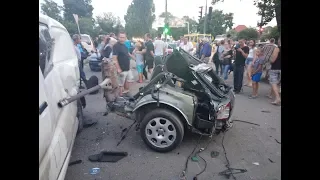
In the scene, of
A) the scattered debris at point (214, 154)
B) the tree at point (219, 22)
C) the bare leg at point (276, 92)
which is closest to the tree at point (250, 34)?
the tree at point (219, 22)

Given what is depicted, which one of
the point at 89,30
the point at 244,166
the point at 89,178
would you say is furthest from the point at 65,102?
the point at 89,30

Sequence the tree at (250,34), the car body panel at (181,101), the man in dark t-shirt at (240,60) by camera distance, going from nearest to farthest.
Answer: the car body panel at (181,101), the man in dark t-shirt at (240,60), the tree at (250,34)

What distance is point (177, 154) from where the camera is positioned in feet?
12.8

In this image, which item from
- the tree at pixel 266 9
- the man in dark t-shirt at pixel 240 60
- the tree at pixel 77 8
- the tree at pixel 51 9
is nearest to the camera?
the man in dark t-shirt at pixel 240 60

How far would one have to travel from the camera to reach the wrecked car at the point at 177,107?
151 inches

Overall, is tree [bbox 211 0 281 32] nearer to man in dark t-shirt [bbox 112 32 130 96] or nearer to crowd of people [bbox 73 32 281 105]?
crowd of people [bbox 73 32 281 105]

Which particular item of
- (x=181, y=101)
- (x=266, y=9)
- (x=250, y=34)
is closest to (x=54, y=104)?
(x=181, y=101)

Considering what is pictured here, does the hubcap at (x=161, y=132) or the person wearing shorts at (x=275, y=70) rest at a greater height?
the person wearing shorts at (x=275, y=70)

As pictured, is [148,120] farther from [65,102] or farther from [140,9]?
[140,9]

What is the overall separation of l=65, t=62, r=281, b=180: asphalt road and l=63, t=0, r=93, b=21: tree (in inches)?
1864

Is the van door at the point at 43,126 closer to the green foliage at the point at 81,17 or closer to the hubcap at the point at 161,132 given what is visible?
the hubcap at the point at 161,132

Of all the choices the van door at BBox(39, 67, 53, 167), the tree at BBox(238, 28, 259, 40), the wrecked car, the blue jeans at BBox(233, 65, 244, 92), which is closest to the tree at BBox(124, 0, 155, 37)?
the tree at BBox(238, 28, 259, 40)

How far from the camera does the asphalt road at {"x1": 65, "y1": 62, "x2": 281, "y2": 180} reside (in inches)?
131

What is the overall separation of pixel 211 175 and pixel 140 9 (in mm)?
68310
